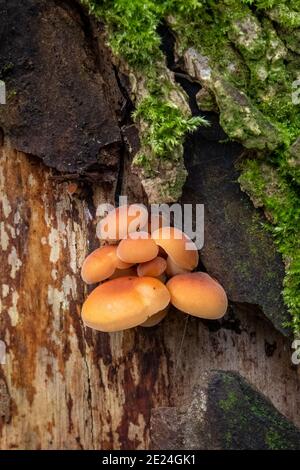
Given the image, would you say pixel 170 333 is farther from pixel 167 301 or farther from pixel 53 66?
pixel 53 66

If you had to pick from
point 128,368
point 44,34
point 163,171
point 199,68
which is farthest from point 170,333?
point 44,34

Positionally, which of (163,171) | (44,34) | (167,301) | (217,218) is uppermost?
(44,34)

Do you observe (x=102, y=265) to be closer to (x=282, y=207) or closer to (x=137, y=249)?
(x=137, y=249)

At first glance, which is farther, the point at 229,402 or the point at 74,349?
the point at 74,349

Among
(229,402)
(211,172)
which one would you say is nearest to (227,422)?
(229,402)

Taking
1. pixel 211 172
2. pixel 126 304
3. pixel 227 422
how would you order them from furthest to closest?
pixel 211 172, pixel 126 304, pixel 227 422

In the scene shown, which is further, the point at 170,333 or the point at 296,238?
the point at 170,333

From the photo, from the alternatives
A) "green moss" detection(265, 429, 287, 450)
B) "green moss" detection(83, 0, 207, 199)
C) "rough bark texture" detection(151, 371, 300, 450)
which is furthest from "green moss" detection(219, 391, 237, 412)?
"green moss" detection(83, 0, 207, 199)
